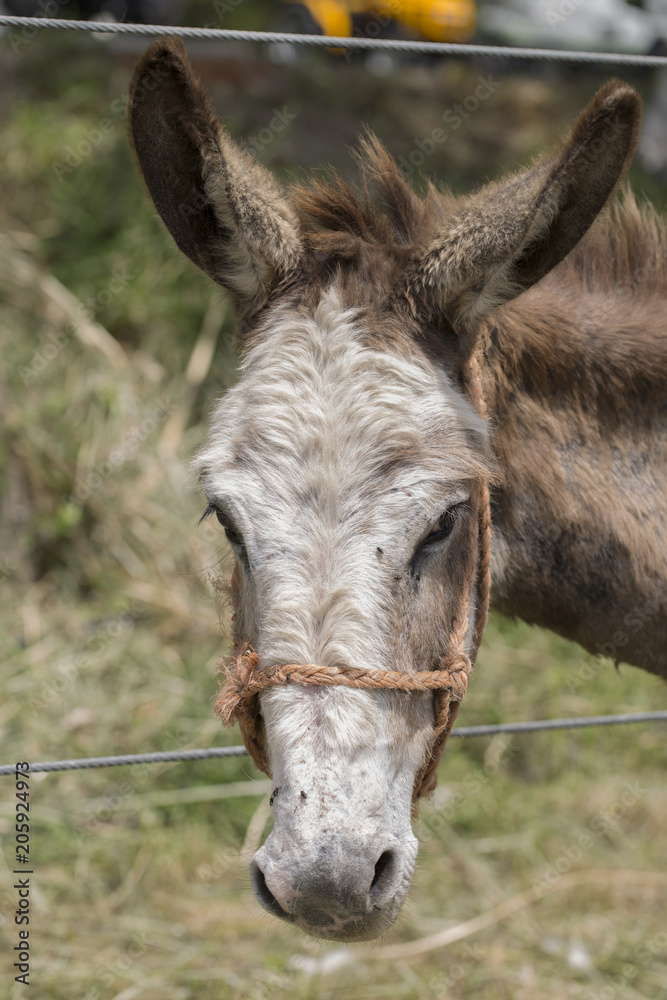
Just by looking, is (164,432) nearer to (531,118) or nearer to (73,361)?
(73,361)

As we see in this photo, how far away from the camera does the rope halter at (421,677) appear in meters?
1.81

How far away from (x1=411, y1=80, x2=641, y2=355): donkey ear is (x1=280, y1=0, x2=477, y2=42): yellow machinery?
384 inches

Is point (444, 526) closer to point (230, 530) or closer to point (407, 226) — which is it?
point (230, 530)

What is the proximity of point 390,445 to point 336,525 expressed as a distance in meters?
0.25

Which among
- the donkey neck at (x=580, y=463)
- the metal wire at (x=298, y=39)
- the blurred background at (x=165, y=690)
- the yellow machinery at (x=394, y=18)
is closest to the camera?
the metal wire at (x=298, y=39)

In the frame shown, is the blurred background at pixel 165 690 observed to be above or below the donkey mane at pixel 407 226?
below

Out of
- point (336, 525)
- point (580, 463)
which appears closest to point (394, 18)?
point (580, 463)

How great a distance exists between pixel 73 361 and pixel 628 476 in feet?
15.5

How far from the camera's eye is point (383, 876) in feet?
5.89

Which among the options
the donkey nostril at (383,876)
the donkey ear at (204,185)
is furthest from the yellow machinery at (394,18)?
the donkey nostril at (383,876)

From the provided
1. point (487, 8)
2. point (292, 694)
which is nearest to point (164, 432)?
point (292, 694)

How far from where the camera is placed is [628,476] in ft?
8.00

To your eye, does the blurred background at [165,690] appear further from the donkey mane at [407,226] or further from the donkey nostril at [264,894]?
the donkey mane at [407,226]

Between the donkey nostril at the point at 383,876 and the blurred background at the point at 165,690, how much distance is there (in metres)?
0.73
